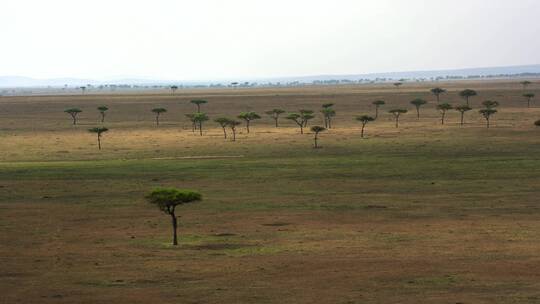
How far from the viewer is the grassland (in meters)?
28.7

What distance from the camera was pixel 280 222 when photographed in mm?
43031

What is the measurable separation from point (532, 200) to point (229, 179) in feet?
72.6

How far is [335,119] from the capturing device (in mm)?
123938

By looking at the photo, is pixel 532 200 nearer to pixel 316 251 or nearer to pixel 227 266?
pixel 316 251

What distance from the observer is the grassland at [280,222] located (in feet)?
94.0

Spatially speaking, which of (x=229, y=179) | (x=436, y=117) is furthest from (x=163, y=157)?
(x=436, y=117)

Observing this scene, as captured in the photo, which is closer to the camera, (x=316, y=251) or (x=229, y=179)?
(x=316, y=251)

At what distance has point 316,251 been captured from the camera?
116ft

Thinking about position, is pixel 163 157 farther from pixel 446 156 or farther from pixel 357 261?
pixel 357 261

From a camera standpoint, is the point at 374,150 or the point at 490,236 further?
the point at 374,150

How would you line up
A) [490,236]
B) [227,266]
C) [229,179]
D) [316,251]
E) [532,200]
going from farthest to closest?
[229,179] → [532,200] → [490,236] → [316,251] → [227,266]

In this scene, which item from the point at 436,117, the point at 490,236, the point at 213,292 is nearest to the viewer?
the point at 213,292

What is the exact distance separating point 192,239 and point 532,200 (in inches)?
845

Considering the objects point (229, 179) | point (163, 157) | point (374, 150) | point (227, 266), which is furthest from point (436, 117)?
point (227, 266)
